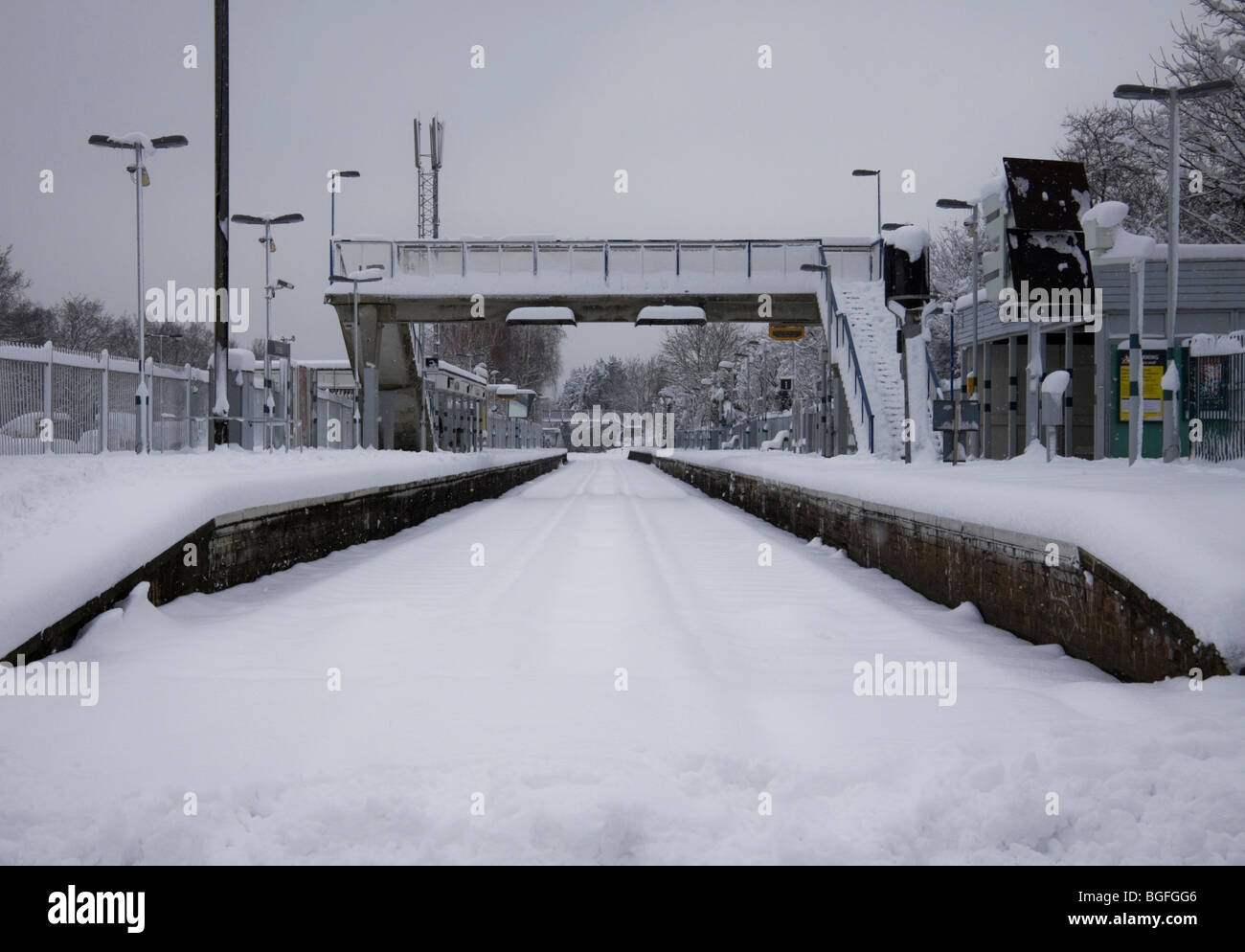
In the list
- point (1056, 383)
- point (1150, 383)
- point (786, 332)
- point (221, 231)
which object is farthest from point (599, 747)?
point (786, 332)

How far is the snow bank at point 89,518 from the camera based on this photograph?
17.9 ft

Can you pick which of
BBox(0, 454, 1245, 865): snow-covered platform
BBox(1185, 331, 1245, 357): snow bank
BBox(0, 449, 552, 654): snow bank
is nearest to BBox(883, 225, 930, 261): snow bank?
BBox(1185, 331, 1245, 357): snow bank

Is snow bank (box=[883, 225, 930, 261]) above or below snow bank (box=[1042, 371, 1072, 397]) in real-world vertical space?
above

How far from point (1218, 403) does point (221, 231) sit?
55.4ft

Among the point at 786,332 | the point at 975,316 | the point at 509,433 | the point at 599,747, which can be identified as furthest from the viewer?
the point at 509,433

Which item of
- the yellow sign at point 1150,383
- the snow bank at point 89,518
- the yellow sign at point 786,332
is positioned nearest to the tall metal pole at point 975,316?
the yellow sign at point 1150,383

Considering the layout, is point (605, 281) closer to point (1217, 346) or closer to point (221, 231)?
point (221, 231)

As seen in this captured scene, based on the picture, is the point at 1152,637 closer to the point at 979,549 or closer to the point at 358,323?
the point at 979,549

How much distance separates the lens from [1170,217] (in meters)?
13.3

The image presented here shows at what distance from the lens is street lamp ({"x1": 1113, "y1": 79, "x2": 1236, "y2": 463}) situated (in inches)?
495

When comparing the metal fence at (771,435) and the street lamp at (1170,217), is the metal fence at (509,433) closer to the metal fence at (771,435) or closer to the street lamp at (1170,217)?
the metal fence at (771,435)

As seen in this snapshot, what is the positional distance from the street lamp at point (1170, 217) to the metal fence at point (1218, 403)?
450 cm

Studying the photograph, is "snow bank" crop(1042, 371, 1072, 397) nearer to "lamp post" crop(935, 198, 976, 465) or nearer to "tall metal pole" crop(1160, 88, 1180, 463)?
"tall metal pole" crop(1160, 88, 1180, 463)

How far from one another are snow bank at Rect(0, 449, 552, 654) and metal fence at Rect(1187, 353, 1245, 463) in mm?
14164
